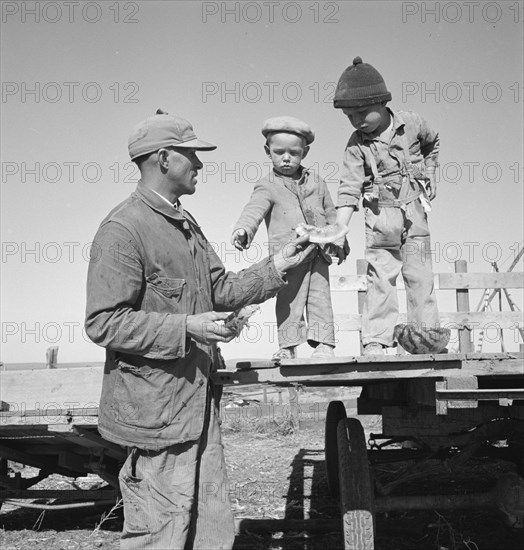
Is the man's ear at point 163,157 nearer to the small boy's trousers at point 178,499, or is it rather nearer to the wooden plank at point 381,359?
the wooden plank at point 381,359

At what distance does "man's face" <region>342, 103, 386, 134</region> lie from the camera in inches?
182

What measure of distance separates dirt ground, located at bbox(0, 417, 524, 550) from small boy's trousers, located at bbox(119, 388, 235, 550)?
1.85m

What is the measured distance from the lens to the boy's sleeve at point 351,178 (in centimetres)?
463

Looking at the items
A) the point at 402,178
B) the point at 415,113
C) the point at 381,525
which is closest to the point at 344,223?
the point at 402,178

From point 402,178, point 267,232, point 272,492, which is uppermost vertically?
point 402,178

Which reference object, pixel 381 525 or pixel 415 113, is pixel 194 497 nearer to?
pixel 381 525

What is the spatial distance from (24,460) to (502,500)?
3385mm

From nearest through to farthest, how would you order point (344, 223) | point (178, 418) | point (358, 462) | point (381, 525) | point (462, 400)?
point (178, 418) < point (462, 400) < point (358, 462) < point (344, 223) < point (381, 525)

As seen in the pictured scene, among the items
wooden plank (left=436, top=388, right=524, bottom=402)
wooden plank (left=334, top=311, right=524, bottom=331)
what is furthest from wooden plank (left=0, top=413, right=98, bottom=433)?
wooden plank (left=334, top=311, right=524, bottom=331)

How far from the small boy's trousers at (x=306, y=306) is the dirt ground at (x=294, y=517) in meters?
1.52

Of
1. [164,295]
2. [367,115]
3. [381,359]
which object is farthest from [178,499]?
[367,115]

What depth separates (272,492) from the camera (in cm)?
682

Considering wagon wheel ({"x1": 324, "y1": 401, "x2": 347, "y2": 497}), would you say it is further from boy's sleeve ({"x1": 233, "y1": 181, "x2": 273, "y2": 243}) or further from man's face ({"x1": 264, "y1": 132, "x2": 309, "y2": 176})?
man's face ({"x1": 264, "y1": 132, "x2": 309, "y2": 176})

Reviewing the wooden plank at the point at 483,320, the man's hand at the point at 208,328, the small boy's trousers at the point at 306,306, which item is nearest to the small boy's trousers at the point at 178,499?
the man's hand at the point at 208,328
